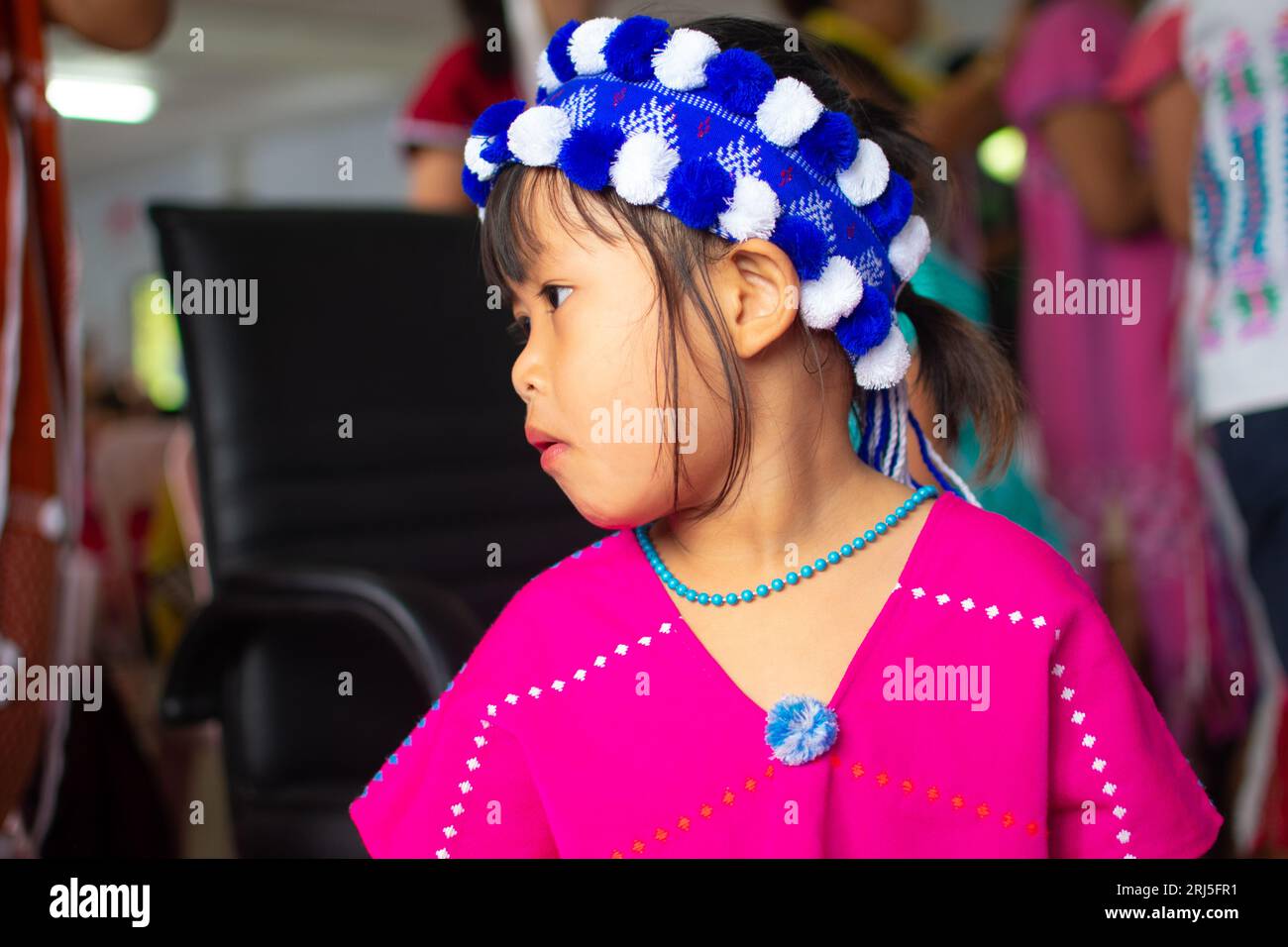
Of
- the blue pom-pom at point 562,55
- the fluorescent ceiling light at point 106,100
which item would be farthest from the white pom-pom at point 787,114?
the fluorescent ceiling light at point 106,100

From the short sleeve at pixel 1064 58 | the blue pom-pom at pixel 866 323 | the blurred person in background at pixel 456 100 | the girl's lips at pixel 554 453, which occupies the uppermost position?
the short sleeve at pixel 1064 58

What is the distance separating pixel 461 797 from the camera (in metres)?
0.66

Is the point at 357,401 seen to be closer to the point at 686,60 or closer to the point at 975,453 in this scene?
the point at 975,453

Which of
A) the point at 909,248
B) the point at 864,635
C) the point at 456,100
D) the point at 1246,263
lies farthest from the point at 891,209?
the point at 456,100

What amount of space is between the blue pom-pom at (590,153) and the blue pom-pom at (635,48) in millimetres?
35

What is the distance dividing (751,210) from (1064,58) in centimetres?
116

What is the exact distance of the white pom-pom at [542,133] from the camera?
0.62 meters

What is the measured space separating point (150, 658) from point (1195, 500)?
3.31 metres

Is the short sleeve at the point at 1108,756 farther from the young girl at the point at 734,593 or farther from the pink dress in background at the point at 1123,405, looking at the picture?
the pink dress in background at the point at 1123,405

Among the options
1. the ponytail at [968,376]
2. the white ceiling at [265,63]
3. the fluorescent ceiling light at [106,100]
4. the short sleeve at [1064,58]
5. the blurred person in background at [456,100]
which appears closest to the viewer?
the ponytail at [968,376]

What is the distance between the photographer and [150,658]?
3.99 metres
